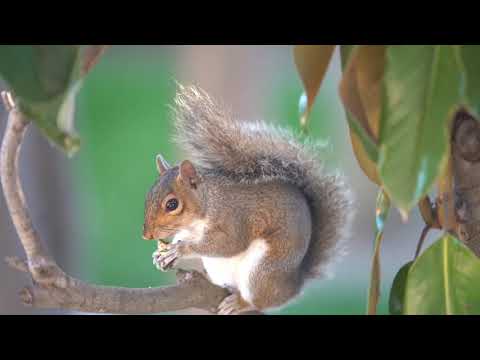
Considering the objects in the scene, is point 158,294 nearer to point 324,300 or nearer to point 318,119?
point 324,300

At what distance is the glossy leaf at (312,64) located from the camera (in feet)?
2.52

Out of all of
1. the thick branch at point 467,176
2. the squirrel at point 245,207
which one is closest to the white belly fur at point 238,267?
the squirrel at point 245,207

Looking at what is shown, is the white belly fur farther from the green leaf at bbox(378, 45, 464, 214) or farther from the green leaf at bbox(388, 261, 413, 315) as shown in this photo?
the green leaf at bbox(378, 45, 464, 214)

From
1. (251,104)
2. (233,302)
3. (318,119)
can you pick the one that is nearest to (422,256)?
(233,302)

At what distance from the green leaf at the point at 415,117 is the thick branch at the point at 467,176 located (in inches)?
7.8

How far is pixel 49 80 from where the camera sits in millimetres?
619

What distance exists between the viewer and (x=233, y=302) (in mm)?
1135

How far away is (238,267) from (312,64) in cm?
57

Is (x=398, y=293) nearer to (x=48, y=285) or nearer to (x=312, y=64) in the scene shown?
(x=312, y=64)

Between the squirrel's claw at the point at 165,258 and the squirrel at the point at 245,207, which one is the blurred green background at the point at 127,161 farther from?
the squirrel's claw at the point at 165,258

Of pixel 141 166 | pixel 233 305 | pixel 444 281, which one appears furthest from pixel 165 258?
pixel 141 166

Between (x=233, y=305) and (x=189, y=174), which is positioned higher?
(x=189, y=174)

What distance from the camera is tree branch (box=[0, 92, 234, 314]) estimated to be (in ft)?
2.39

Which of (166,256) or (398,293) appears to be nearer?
(398,293)
